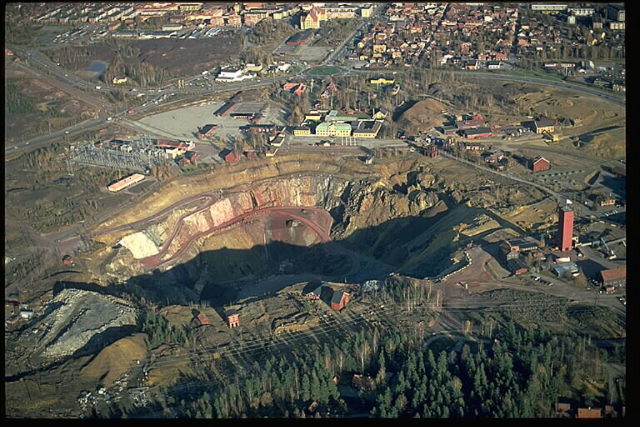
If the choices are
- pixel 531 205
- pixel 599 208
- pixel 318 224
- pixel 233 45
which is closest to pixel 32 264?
pixel 318 224

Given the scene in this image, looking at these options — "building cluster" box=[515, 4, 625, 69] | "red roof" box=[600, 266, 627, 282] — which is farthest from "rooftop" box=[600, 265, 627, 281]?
"building cluster" box=[515, 4, 625, 69]

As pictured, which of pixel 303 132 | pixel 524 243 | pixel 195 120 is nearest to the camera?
pixel 524 243

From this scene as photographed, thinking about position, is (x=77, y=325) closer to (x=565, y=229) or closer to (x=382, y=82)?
(x=565, y=229)

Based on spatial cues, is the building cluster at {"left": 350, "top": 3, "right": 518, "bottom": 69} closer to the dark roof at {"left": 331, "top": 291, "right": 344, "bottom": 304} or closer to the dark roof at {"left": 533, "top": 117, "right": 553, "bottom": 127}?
the dark roof at {"left": 533, "top": 117, "right": 553, "bottom": 127}

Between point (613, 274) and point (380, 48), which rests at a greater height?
point (613, 274)

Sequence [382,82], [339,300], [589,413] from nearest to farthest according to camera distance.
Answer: [589,413] < [339,300] < [382,82]

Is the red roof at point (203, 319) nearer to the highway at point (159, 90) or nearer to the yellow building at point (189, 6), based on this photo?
the highway at point (159, 90)

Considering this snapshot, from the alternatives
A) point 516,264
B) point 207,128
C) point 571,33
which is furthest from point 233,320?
point 571,33

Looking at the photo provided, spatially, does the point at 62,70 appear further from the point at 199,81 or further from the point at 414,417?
the point at 414,417
